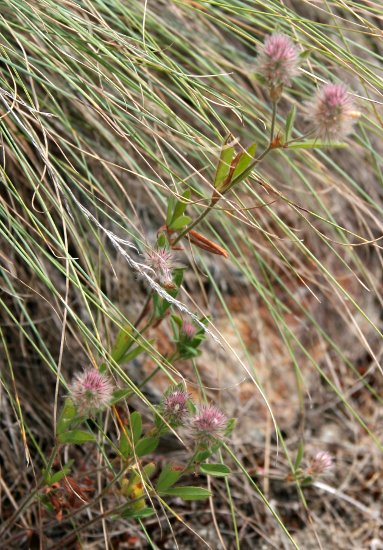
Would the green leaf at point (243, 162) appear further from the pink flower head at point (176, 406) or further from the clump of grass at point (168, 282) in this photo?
the pink flower head at point (176, 406)

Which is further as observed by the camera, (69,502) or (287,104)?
(287,104)

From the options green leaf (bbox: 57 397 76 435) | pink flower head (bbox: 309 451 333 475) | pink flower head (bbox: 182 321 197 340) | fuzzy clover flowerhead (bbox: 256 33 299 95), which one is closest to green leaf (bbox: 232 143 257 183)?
fuzzy clover flowerhead (bbox: 256 33 299 95)

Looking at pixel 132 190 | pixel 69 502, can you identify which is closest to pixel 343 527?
pixel 69 502

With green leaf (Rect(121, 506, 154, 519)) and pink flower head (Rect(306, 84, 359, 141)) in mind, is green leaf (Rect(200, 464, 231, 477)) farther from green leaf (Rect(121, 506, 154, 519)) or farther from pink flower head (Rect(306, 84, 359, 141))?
pink flower head (Rect(306, 84, 359, 141))

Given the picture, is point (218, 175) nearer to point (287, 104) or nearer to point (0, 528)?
point (0, 528)

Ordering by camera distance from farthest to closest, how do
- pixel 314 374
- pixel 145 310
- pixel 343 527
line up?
pixel 314 374
pixel 343 527
pixel 145 310

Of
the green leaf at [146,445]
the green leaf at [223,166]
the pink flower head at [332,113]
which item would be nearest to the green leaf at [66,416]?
the green leaf at [146,445]

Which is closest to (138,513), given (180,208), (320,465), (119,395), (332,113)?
(119,395)
